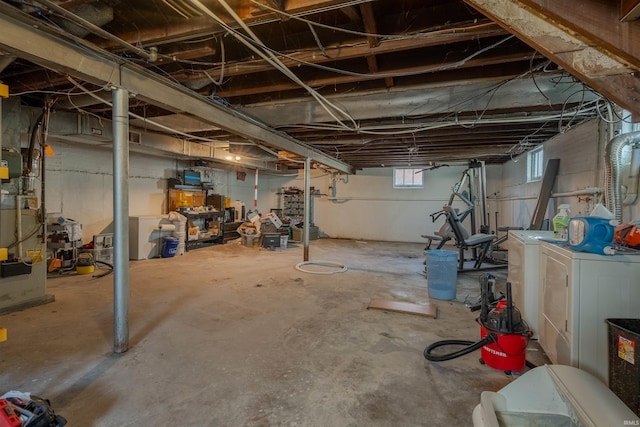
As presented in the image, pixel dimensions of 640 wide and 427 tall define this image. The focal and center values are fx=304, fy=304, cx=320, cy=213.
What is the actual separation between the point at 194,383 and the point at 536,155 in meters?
6.33


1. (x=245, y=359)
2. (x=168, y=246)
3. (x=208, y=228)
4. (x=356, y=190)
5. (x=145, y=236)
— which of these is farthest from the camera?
(x=356, y=190)

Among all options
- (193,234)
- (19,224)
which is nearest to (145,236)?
(193,234)

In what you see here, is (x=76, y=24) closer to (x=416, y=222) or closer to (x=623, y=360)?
(x=623, y=360)

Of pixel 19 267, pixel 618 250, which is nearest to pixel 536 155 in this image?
pixel 618 250

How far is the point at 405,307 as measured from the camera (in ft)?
10.6

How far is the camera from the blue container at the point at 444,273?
3.64 m

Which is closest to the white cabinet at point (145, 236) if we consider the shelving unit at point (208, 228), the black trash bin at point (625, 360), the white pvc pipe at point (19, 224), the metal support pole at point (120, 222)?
the shelving unit at point (208, 228)

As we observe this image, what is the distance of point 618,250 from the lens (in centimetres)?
178

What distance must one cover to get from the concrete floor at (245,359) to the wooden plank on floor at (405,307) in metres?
0.09

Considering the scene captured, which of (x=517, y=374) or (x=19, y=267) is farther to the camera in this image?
(x=19, y=267)

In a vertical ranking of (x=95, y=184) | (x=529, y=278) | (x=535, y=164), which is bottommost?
(x=529, y=278)

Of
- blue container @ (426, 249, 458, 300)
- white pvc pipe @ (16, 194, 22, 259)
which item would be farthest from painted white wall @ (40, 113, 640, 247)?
white pvc pipe @ (16, 194, 22, 259)

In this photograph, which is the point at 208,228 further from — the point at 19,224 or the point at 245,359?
the point at 245,359

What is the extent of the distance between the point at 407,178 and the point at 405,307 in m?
6.24
